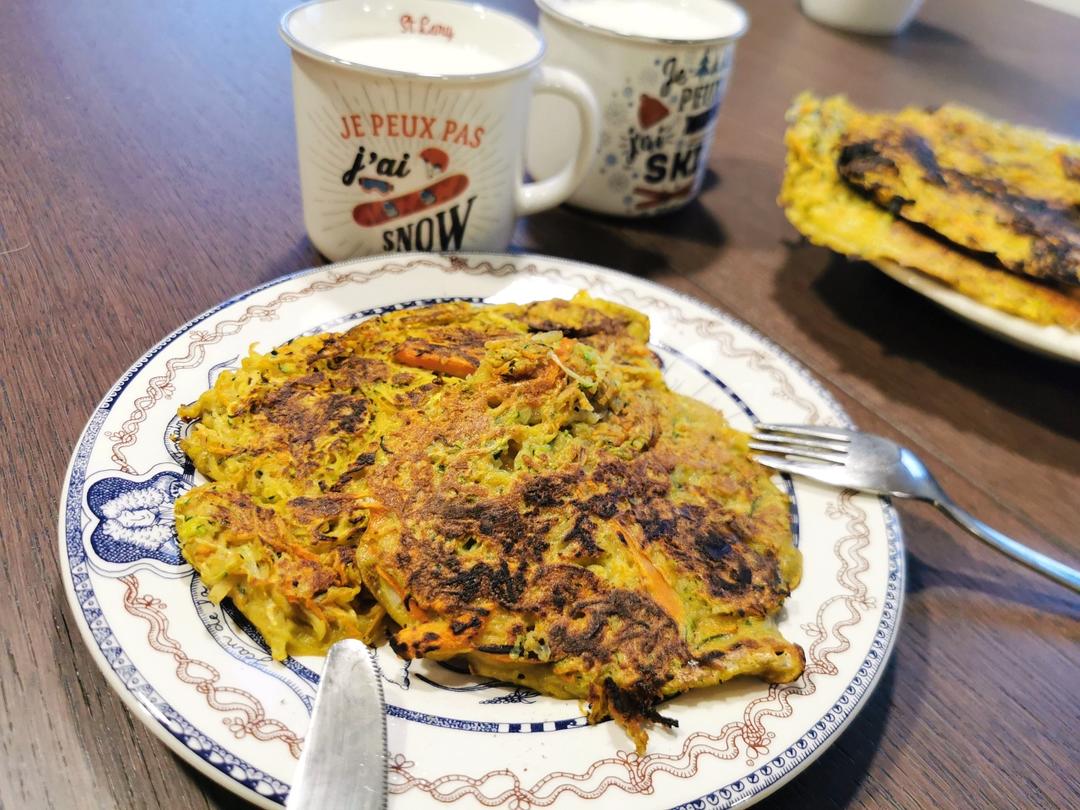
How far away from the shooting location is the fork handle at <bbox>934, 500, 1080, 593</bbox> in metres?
1.37

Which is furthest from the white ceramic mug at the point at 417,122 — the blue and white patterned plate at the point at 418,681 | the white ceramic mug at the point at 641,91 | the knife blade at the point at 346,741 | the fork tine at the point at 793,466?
the knife blade at the point at 346,741

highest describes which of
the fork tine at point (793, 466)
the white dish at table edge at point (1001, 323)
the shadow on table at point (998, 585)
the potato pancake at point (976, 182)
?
the potato pancake at point (976, 182)

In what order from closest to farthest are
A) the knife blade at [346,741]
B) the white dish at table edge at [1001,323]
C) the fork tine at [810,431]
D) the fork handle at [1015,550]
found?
the knife blade at [346,741] → the fork handle at [1015,550] → the fork tine at [810,431] → the white dish at table edge at [1001,323]

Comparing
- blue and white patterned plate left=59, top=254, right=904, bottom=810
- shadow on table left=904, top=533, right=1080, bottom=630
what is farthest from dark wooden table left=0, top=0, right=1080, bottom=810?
blue and white patterned plate left=59, top=254, right=904, bottom=810

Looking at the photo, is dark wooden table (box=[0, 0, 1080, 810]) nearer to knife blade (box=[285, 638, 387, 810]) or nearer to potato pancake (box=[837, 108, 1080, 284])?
knife blade (box=[285, 638, 387, 810])

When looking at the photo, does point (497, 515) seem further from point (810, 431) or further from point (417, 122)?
point (417, 122)

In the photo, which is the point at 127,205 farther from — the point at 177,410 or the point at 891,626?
the point at 891,626

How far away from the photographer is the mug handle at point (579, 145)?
5.81 feet

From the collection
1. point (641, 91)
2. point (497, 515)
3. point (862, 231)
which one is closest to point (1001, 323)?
point (862, 231)

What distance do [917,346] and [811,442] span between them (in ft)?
2.46

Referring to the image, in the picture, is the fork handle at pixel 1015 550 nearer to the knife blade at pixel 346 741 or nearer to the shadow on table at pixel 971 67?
the knife blade at pixel 346 741

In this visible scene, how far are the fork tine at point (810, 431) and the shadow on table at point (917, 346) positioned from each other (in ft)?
1.53

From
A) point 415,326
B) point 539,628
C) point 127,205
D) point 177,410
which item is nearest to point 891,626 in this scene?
point 539,628

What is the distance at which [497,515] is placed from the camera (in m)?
1.17
